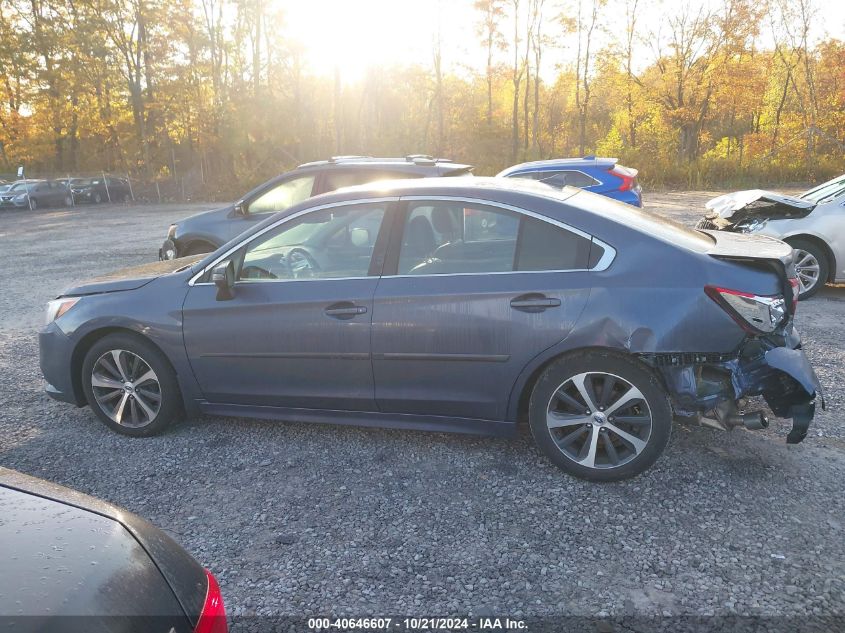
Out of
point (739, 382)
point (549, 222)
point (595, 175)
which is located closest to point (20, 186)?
point (595, 175)

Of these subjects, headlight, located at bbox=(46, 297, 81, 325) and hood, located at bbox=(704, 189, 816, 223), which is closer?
headlight, located at bbox=(46, 297, 81, 325)

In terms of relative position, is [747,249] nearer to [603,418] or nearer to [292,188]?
[603,418]

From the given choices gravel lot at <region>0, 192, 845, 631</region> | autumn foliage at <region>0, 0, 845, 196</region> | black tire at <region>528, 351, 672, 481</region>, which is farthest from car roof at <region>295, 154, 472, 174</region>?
autumn foliage at <region>0, 0, 845, 196</region>

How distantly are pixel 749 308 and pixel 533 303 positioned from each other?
111cm

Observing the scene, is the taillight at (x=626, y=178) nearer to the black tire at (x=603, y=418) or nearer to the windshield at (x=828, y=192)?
the windshield at (x=828, y=192)

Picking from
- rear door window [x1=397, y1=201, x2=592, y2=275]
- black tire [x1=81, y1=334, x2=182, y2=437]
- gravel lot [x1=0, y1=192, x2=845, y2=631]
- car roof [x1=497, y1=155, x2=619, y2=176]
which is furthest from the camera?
car roof [x1=497, y1=155, x2=619, y2=176]

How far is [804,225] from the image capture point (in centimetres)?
773

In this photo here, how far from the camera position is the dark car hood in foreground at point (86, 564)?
1497mm

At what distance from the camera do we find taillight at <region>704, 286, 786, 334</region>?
3328 mm

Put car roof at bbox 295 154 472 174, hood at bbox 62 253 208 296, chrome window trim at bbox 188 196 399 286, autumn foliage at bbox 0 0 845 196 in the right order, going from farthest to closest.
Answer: autumn foliage at bbox 0 0 845 196
car roof at bbox 295 154 472 174
hood at bbox 62 253 208 296
chrome window trim at bbox 188 196 399 286

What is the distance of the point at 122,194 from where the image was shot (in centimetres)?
3312

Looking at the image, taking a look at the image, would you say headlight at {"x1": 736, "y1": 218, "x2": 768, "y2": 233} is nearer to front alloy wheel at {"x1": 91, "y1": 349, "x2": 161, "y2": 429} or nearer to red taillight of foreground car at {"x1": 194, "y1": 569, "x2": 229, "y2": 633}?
front alloy wheel at {"x1": 91, "y1": 349, "x2": 161, "y2": 429}

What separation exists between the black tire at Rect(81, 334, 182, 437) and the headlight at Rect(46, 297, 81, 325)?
36cm

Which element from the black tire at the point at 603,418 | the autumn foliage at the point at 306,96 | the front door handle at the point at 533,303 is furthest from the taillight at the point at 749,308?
the autumn foliage at the point at 306,96
